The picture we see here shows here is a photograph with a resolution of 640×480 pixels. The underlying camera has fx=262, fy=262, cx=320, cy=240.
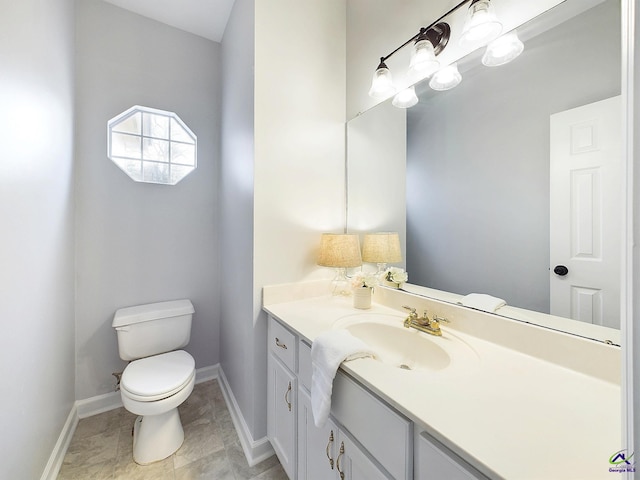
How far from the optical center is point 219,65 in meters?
2.20

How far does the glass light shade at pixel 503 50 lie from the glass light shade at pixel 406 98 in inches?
13.2

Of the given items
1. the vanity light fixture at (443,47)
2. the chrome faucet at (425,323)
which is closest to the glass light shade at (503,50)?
the vanity light fixture at (443,47)

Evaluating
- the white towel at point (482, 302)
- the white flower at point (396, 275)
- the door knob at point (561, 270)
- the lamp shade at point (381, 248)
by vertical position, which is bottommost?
the white towel at point (482, 302)

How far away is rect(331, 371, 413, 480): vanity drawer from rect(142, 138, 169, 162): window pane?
2.03m

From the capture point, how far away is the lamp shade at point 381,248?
1443mm

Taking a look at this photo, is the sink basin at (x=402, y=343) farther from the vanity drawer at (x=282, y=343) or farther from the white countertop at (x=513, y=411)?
the vanity drawer at (x=282, y=343)

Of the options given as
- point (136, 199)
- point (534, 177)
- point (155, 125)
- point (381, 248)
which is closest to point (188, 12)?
point (155, 125)

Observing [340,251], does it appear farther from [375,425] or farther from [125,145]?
[125,145]

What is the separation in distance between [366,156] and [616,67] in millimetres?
1039

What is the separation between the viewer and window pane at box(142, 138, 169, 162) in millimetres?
1969

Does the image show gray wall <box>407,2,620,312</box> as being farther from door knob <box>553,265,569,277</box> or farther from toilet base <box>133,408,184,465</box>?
toilet base <box>133,408,184,465</box>

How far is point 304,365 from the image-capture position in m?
1.09

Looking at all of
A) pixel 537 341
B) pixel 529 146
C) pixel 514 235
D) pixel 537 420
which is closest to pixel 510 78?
pixel 529 146

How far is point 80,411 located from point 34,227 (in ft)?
4.54
